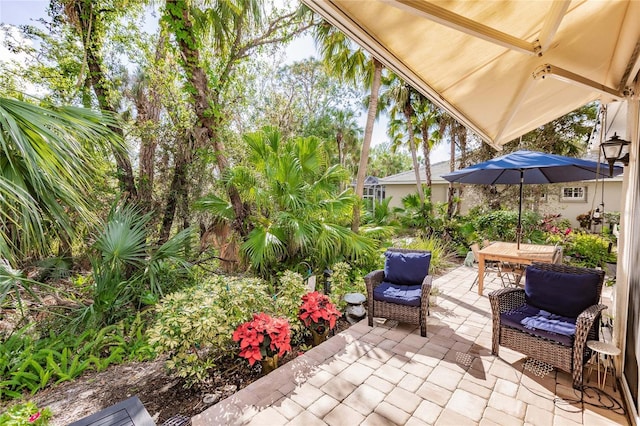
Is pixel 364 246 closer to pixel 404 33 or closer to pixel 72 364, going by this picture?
pixel 404 33

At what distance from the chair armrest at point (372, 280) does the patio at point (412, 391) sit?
0.67 meters

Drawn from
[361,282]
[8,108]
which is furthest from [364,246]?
[8,108]

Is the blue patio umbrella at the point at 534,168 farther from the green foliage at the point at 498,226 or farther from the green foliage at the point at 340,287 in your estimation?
the green foliage at the point at 498,226

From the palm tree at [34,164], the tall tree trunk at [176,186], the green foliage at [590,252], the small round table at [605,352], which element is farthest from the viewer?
the green foliage at [590,252]

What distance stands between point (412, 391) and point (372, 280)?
1534mm

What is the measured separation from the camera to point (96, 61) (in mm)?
5520

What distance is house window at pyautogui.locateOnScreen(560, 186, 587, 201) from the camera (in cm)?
1379

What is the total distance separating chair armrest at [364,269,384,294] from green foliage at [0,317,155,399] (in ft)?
9.51

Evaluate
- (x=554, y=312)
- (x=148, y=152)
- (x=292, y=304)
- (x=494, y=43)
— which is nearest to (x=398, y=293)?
(x=292, y=304)

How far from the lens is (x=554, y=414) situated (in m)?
2.41

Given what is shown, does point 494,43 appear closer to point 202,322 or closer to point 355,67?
point 202,322

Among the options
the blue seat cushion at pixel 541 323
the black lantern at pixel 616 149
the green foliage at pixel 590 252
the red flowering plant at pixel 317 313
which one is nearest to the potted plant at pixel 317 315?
the red flowering plant at pixel 317 313

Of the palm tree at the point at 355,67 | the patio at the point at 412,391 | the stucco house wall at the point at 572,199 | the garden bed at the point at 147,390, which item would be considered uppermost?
the palm tree at the point at 355,67

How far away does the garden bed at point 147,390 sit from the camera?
2.52 m
